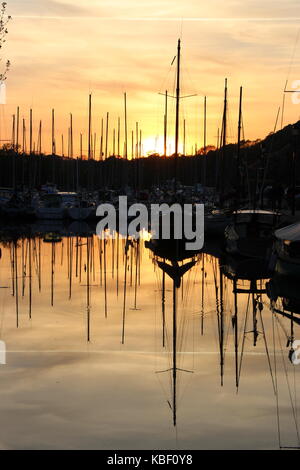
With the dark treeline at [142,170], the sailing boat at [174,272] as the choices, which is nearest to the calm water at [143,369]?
the sailing boat at [174,272]

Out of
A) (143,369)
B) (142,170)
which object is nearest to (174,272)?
(143,369)

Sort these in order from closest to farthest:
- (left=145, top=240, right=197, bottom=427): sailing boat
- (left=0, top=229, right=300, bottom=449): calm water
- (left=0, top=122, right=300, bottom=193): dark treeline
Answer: (left=0, top=229, right=300, bottom=449): calm water → (left=145, top=240, right=197, bottom=427): sailing boat → (left=0, top=122, right=300, bottom=193): dark treeline

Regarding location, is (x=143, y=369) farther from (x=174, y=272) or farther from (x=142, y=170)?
(x=142, y=170)

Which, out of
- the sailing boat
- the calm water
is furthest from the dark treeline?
the calm water

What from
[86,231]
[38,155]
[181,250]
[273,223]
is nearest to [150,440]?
[273,223]

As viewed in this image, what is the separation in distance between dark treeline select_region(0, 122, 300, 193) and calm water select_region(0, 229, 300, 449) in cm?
3627

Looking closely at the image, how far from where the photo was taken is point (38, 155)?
317 ft

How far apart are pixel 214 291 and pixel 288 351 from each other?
1058cm

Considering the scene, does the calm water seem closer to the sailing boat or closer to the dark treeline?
the sailing boat

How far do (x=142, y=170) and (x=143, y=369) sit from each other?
83585mm

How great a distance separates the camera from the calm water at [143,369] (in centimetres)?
1179

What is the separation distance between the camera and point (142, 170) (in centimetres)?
9875

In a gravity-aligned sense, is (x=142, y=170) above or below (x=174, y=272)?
above

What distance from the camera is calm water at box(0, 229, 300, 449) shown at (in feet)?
38.7
